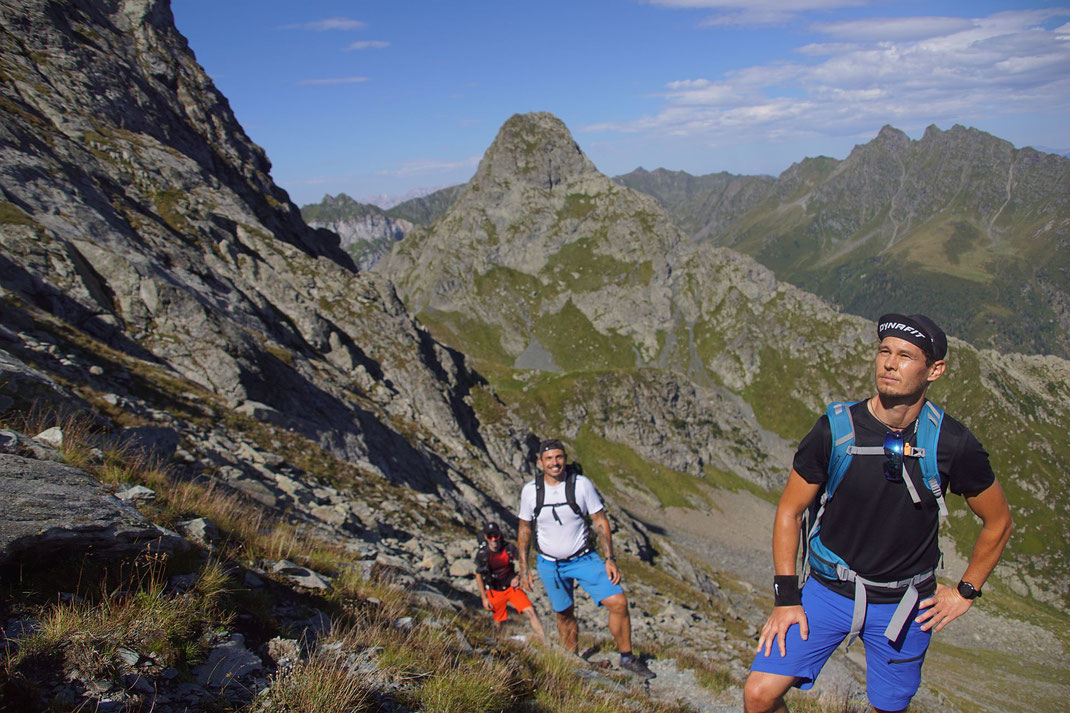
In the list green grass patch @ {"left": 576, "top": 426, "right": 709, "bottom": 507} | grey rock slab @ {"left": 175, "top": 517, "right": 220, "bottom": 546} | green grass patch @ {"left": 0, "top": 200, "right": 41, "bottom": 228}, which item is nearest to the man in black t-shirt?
grey rock slab @ {"left": 175, "top": 517, "right": 220, "bottom": 546}

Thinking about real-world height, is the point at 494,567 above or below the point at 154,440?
below

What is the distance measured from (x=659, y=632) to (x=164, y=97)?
87917mm

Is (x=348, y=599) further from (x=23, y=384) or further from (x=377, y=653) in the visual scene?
(x=23, y=384)

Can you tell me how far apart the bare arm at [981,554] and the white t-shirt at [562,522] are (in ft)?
17.5

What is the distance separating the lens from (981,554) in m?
5.95

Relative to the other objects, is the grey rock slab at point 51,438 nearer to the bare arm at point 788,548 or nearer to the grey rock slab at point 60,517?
Answer: the grey rock slab at point 60,517

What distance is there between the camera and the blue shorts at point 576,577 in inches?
404

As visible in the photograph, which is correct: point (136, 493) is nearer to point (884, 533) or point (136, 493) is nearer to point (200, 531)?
point (200, 531)

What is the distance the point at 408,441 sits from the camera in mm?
43656

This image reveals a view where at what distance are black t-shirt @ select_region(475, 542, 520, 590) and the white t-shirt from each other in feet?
8.05

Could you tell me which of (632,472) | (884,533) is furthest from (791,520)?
(632,472)

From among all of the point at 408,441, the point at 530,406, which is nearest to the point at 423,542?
the point at 408,441

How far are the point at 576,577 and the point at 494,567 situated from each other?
108 inches

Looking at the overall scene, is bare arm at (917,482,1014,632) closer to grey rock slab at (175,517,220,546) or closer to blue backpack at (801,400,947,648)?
blue backpack at (801,400,947,648)
